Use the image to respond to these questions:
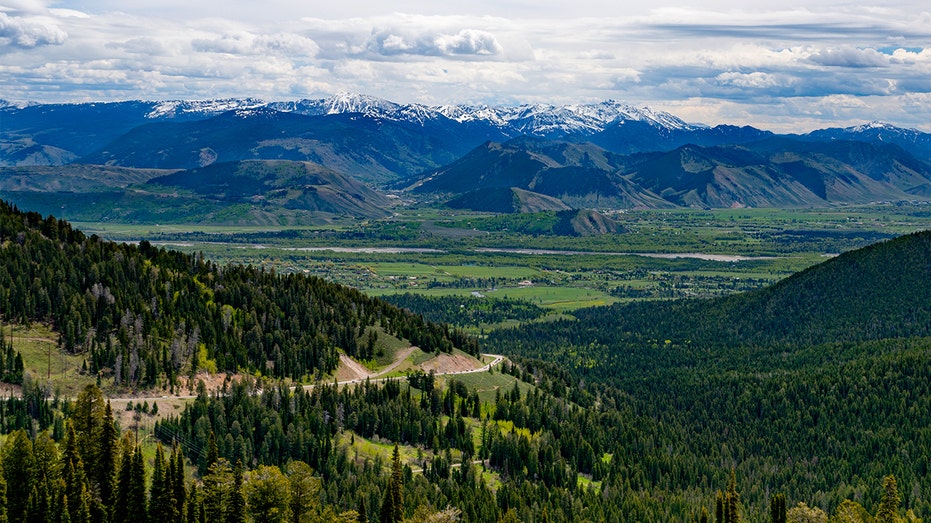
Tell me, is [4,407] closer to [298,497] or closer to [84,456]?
[84,456]

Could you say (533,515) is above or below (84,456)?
below

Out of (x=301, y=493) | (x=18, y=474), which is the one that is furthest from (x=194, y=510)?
(x=18, y=474)

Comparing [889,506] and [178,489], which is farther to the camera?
[889,506]

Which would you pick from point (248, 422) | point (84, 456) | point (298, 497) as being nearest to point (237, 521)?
point (298, 497)

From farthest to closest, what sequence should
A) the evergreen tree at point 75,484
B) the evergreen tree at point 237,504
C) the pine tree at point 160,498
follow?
the pine tree at point 160,498 < the evergreen tree at point 75,484 < the evergreen tree at point 237,504

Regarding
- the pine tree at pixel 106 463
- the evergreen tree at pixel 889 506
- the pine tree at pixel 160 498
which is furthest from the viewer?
the evergreen tree at pixel 889 506

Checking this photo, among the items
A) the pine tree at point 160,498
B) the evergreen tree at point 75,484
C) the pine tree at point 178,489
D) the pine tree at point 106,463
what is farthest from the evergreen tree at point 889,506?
the evergreen tree at point 75,484

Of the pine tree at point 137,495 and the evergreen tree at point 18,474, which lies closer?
the evergreen tree at point 18,474

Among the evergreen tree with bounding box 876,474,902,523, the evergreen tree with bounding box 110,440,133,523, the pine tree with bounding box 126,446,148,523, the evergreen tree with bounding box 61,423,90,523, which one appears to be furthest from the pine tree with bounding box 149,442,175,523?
the evergreen tree with bounding box 876,474,902,523

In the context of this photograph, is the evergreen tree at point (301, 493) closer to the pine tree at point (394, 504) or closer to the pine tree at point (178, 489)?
the pine tree at point (394, 504)

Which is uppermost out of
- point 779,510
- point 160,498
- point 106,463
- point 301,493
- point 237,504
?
point 106,463

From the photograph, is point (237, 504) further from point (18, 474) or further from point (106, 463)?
point (18, 474)
